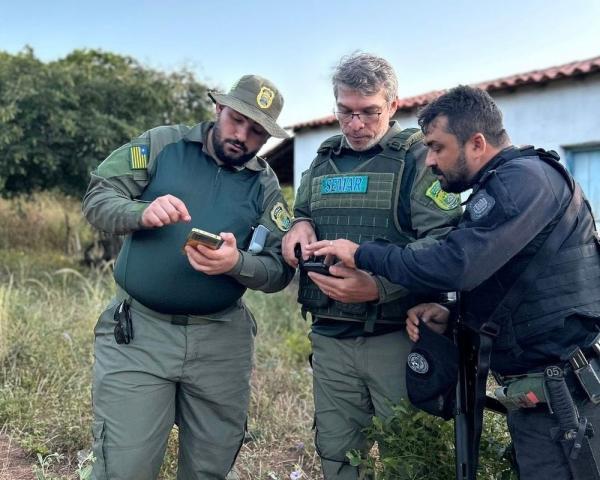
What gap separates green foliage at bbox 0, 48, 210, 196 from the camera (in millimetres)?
10391

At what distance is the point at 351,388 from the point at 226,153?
1096 millimetres

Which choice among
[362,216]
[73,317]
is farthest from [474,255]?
[73,317]

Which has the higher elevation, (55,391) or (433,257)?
(433,257)

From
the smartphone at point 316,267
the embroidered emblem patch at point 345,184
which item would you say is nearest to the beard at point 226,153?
the embroidered emblem patch at point 345,184

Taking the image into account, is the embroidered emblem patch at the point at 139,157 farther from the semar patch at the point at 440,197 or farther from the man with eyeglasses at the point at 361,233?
the semar patch at the point at 440,197

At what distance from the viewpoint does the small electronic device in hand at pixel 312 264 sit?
2.29 metres

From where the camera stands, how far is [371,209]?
2.39m

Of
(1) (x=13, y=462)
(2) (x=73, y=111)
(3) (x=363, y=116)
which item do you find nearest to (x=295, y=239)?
(3) (x=363, y=116)

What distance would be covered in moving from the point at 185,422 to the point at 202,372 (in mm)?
270

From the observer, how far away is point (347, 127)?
242cm

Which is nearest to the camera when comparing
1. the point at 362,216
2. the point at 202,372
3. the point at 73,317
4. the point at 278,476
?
the point at 362,216

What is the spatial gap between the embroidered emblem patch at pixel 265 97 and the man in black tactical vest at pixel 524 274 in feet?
2.68

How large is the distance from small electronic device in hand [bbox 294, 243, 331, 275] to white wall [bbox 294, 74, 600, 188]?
20.9 feet

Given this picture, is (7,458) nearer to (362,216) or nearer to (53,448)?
(53,448)
